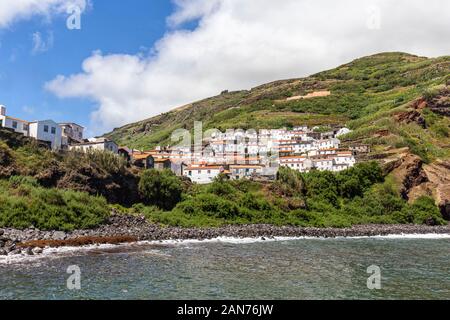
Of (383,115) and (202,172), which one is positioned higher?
(383,115)

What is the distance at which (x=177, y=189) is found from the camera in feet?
206

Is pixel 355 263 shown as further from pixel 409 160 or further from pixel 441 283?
pixel 409 160

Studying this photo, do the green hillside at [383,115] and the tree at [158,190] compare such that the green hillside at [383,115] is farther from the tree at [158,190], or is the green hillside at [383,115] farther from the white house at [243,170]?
the tree at [158,190]

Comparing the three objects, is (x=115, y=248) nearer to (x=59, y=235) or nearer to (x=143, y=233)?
(x=59, y=235)

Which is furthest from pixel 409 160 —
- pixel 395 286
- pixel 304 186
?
pixel 395 286

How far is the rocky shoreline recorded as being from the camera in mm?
33719

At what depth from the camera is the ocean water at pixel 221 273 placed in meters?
21.9

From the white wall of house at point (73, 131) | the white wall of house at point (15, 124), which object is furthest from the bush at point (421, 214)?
the white wall of house at point (15, 124)

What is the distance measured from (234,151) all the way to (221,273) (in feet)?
352

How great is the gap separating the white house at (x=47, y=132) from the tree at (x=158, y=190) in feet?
50.5

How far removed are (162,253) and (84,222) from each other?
1308 centimetres

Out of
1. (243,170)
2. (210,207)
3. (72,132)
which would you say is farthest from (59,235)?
(243,170)

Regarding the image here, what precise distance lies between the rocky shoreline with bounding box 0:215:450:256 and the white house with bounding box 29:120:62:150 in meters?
24.1

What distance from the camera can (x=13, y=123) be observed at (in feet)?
202
